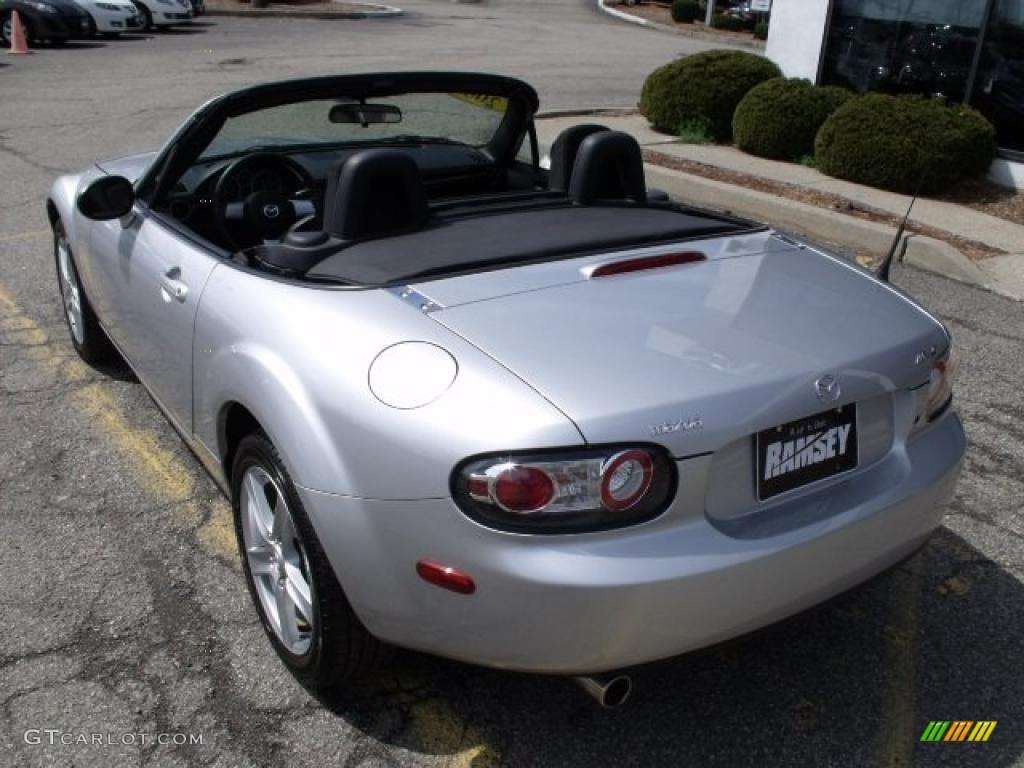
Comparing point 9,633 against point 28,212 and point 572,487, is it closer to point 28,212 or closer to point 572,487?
point 572,487

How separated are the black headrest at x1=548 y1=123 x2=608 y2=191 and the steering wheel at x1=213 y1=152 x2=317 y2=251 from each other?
90 cm

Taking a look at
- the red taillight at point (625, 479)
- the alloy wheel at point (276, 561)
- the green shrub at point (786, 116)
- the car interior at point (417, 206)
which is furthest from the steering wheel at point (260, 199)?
the green shrub at point (786, 116)

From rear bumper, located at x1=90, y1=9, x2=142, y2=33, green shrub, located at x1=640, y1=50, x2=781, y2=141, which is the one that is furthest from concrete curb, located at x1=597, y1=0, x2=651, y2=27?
green shrub, located at x1=640, y1=50, x2=781, y2=141

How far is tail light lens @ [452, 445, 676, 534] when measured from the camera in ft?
6.91

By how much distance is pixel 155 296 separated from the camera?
3.38 m

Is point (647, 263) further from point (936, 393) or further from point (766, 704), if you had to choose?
point (766, 704)

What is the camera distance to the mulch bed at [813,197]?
24.2ft

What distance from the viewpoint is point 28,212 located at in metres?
7.75

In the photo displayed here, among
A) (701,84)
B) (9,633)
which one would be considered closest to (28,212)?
(9,633)

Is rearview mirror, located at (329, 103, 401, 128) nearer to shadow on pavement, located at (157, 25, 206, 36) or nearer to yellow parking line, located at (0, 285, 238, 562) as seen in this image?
yellow parking line, located at (0, 285, 238, 562)

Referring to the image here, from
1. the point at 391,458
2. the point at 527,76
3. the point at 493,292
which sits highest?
the point at 493,292

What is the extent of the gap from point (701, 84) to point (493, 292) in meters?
9.14

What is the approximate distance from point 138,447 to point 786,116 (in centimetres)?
768

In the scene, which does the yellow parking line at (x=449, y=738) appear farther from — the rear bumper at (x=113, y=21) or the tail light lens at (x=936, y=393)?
the rear bumper at (x=113, y=21)
